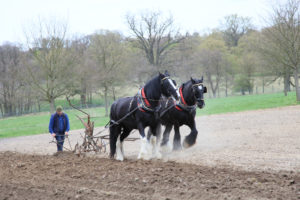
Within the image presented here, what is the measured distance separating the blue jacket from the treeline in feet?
36.2

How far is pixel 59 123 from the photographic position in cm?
1062

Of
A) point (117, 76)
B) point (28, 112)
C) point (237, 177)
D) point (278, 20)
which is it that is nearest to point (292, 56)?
point (278, 20)

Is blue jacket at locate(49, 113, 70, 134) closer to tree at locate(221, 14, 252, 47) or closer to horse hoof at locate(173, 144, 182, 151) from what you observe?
horse hoof at locate(173, 144, 182, 151)

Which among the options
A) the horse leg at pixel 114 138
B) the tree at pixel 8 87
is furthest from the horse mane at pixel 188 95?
the tree at pixel 8 87

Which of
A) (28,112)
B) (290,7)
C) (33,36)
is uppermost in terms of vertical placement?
(290,7)

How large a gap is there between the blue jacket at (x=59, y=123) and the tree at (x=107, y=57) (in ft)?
64.4

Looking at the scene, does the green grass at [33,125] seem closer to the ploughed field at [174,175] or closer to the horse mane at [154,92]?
the ploughed field at [174,175]

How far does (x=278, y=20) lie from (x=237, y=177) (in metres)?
21.2

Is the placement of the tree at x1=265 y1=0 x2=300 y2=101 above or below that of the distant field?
above

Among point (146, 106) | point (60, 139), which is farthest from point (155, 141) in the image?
point (60, 139)

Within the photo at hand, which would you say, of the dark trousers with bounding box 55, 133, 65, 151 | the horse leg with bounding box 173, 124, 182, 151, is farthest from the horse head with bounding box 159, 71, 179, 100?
the dark trousers with bounding box 55, 133, 65, 151

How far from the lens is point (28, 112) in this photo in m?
45.1

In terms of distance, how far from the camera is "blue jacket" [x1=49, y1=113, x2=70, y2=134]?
10578 millimetres

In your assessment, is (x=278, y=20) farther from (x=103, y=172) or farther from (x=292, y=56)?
(x=103, y=172)
